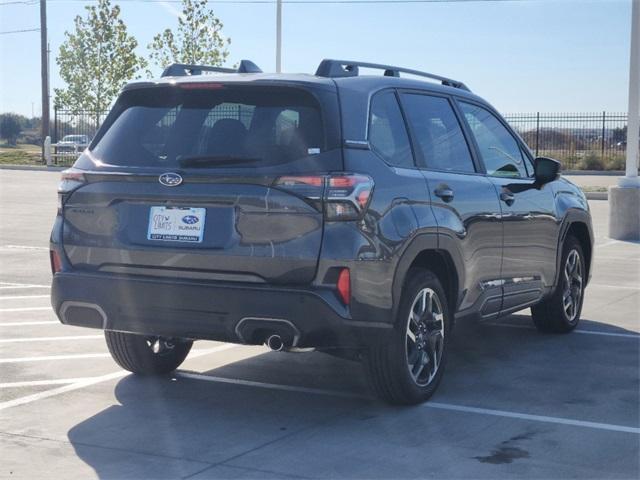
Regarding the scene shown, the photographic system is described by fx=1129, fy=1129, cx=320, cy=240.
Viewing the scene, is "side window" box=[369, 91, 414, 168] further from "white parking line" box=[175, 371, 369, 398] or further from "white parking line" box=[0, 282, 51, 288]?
"white parking line" box=[0, 282, 51, 288]

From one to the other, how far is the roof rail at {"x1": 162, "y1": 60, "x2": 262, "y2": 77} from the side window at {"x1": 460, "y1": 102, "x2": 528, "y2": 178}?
149 cm

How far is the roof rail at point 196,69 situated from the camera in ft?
22.0

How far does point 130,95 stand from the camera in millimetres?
6375

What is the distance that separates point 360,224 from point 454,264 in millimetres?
1161

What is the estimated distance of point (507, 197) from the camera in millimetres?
7504

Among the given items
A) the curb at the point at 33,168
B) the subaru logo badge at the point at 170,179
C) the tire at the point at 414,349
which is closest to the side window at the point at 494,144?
the tire at the point at 414,349

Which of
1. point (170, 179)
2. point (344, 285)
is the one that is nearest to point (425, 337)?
point (344, 285)

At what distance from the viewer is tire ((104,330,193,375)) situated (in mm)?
6926

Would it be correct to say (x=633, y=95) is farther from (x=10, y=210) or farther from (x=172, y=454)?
(x=172, y=454)

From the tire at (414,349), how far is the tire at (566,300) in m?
2.19

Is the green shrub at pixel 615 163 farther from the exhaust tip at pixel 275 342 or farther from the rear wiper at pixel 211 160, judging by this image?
the exhaust tip at pixel 275 342

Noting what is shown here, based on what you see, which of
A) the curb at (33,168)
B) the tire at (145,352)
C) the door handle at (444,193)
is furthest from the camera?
the curb at (33,168)

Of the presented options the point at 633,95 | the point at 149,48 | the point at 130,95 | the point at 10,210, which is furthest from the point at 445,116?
the point at 149,48

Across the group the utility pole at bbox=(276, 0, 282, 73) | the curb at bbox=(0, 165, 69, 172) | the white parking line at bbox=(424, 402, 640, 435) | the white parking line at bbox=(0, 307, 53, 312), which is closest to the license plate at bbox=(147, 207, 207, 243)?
the white parking line at bbox=(424, 402, 640, 435)
